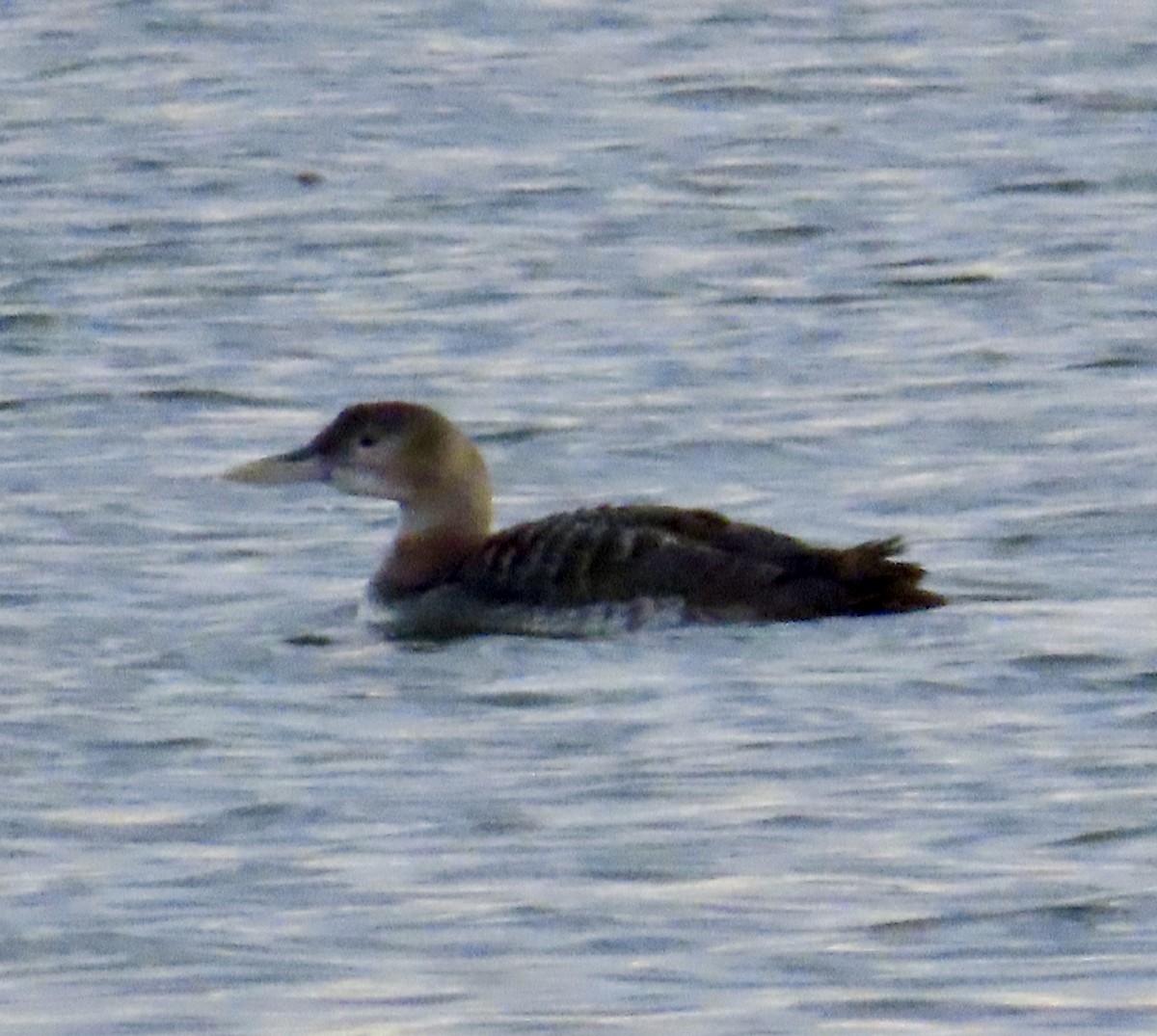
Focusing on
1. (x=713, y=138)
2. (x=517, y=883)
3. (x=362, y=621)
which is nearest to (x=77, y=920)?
(x=517, y=883)

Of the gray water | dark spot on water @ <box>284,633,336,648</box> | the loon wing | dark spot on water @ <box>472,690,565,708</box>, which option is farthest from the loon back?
dark spot on water @ <box>472,690,565,708</box>

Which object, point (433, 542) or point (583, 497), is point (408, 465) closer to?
point (433, 542)

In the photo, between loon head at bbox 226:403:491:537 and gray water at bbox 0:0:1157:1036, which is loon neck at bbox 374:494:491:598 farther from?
gray water at bbox 0:0:1157:1036

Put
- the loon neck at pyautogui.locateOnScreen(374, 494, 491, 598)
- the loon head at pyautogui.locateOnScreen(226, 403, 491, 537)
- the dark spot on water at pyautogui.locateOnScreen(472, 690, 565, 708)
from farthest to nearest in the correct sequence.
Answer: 1. the loon head at pyautogui.locateOnScreen(226, 403, 491, 537)
2. the loon neck at pyautogui.locateOnScreen(374, 494, 491, 598)
3. the dark spot on water at pyautogui.locateOnScreen(472, 690, 565, 708)

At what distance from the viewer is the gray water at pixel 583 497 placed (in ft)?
22.4

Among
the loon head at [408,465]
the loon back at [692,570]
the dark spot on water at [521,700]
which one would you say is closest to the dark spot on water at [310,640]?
the loon back at [692,570]

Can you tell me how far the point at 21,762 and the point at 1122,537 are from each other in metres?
3.39

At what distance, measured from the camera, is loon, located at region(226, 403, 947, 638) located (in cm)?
966

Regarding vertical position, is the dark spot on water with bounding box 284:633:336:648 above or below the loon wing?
below

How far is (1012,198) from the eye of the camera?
53.9 ft

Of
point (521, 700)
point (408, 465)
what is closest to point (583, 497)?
point (408, 465)

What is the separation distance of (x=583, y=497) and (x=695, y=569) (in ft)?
6.63

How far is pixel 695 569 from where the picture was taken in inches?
384

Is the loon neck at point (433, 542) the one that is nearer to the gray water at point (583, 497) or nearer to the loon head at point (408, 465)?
the loon head at point (408, 465)
